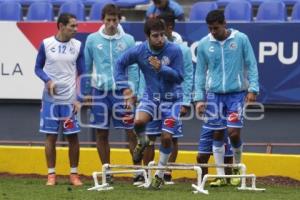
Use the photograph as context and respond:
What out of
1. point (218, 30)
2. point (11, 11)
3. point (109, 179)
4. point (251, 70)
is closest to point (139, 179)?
point (109, 179)

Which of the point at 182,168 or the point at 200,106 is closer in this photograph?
the point at 182,168

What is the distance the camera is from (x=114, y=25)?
441 inches

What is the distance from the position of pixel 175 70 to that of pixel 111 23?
4.23 ft

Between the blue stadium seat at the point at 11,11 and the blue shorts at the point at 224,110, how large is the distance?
5.23m

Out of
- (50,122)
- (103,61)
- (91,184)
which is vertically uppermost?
(103,61)

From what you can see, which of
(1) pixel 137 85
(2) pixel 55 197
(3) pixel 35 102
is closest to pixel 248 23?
(1) pixel 137 85

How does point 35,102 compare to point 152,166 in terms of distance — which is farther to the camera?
point 35,102

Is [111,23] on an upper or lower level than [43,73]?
upper

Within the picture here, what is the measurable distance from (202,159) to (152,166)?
1.16m

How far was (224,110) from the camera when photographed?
35.5ft

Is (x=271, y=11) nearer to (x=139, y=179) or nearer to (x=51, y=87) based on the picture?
(x=139, y=179)

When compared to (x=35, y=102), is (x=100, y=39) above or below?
above

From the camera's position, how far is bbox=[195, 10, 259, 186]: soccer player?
10586mm

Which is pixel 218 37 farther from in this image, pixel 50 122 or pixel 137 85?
pixel 50 122
